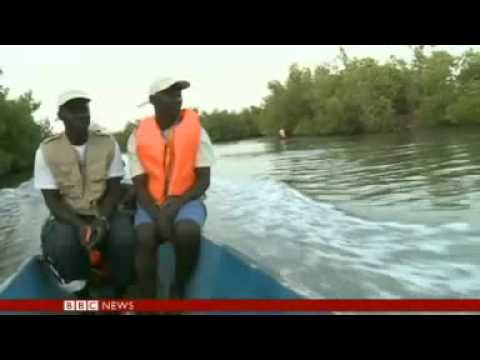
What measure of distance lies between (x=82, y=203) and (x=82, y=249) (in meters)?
0.24

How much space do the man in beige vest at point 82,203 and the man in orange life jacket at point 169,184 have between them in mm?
102

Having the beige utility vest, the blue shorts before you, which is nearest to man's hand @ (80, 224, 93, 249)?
the beige utility vest

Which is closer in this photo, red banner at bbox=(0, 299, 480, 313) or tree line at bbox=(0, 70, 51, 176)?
red banner at bbox=(0, 299, 480, 313)

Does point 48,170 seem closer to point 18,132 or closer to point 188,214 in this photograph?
point 18,132

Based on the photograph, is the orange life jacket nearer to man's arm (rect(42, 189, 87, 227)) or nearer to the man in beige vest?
the man in beige vest

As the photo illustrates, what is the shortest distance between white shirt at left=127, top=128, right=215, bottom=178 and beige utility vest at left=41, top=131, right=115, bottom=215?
0.10m

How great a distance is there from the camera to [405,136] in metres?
3.64

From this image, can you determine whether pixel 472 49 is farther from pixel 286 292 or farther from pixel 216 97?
pixel 286 292

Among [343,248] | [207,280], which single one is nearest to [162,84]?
[207,280]

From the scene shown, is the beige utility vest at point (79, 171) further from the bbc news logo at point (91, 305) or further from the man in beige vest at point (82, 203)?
the bbc news logo at point (91, 305)

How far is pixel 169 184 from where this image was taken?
10.3ft

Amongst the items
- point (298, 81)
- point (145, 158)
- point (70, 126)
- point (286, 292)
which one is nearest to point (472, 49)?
point (298, 81)

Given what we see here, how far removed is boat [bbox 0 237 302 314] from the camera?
3.25 meters
